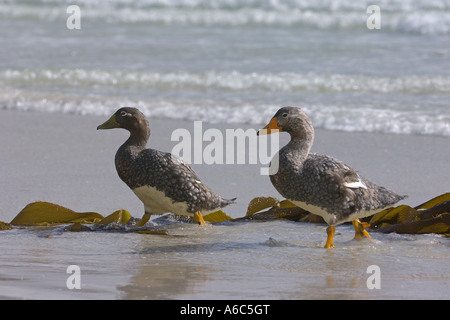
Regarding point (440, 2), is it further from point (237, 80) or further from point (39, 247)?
point (39, 247)

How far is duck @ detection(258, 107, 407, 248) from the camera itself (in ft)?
17.0

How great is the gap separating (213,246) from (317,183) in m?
0.77

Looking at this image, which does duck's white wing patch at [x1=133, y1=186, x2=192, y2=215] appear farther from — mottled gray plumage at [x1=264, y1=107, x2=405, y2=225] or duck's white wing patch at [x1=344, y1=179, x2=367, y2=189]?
duck's white wing patch at [x1=344, y1=179, x2=367, y2=189]

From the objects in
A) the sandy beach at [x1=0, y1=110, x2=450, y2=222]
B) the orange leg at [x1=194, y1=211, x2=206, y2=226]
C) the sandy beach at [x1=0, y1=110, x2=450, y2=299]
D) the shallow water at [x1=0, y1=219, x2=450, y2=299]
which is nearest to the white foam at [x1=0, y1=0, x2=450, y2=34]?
the sandy beach at [x1=0, y1=110, x2=450, y2=222]

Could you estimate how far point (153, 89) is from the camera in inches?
449

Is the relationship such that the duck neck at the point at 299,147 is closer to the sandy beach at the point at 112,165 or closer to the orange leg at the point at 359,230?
the orange leg at the point at 359,230

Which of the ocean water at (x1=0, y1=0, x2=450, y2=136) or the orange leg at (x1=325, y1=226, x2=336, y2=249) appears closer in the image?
the orange leg at (x1=325, y1=226, x2=336, y2=249)

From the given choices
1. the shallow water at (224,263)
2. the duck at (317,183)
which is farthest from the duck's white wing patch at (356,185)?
the shallow water at (224,263)

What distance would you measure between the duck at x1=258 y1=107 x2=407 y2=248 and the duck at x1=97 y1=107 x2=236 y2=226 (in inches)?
26.0

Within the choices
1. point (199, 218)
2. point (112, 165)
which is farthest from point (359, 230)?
point (112, 165)

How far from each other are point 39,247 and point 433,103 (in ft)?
20.0

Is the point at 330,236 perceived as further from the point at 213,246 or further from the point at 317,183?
the point at 213,246

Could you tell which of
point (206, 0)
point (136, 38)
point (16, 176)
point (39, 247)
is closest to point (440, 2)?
point (206, 0)

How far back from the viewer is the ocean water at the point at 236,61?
9.98 m
